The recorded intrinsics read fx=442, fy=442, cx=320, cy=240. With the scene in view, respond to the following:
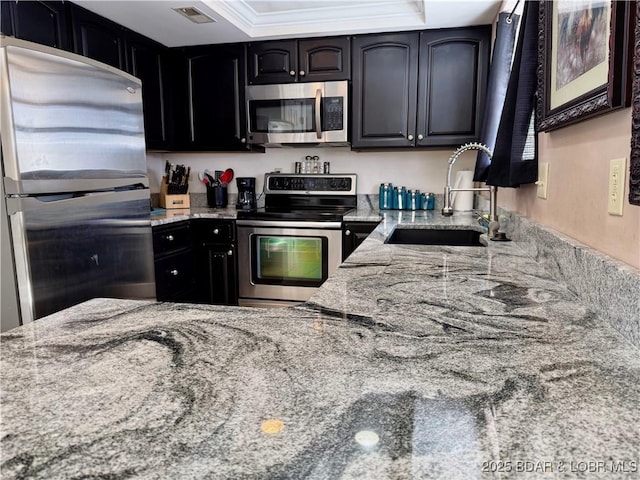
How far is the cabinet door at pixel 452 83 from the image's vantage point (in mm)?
2947

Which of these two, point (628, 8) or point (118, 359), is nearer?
point (118, 359)

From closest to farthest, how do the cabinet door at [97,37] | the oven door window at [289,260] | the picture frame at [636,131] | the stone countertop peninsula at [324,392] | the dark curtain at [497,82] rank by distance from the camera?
1. the stone countertop peninsula at [324,392]
2. the picture frame at [636,131]
3. the dark curtain at [497,82]
4. the cabinet door at [97,37]
5. the oven door window at [289,260]

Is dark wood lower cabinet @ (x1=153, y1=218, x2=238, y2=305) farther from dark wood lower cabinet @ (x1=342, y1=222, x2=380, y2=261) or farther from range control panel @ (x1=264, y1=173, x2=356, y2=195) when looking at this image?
dark wood lower cabinet @ (x1=342, y1=222, x2=380, y2=261)

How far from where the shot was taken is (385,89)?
3.09 meters

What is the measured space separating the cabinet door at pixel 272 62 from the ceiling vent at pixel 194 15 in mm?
490

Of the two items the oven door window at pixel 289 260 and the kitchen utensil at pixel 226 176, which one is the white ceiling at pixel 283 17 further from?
the oven door window at pixel 289 260

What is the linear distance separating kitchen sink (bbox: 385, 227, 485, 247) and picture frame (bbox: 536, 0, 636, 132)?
1.00 m

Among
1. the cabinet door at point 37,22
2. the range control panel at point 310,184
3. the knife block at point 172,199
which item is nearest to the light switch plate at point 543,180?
the range control panel at point 310,184

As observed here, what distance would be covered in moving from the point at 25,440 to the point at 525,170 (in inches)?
62.7

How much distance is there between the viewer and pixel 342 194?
349 cm

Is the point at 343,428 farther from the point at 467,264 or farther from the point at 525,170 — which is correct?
the point at 525,170

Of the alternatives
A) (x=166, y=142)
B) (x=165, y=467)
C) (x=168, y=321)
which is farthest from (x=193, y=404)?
(x=166, y=142)

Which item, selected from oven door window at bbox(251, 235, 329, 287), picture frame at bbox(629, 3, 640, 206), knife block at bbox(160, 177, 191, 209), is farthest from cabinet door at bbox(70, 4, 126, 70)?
picture frame at bbox(629, 3, 640, 206)

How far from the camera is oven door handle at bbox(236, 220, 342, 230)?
2980 mm
